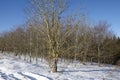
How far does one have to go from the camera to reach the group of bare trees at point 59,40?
1820 cm

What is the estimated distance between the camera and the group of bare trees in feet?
59.7

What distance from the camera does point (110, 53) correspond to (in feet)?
129

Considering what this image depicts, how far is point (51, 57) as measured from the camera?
18.5 metres

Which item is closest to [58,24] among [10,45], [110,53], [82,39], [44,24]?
[44,24]

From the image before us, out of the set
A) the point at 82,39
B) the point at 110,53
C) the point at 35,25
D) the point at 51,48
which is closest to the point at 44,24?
the point at 35,25

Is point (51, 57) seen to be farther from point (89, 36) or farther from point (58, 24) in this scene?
point (89, 36)

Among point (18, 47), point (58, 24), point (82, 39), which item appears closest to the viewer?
point (58, 24)

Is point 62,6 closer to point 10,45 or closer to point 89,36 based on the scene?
point 89,36

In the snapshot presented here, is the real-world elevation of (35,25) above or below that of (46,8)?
below

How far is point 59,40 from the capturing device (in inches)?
721

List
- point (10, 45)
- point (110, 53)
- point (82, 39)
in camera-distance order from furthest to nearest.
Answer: point (10, 45)
point (110, 53)
point (82, 39)

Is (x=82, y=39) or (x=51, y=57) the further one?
(x=82, y=39)

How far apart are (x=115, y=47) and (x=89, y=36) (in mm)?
9967

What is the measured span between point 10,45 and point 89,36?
2090 cm
